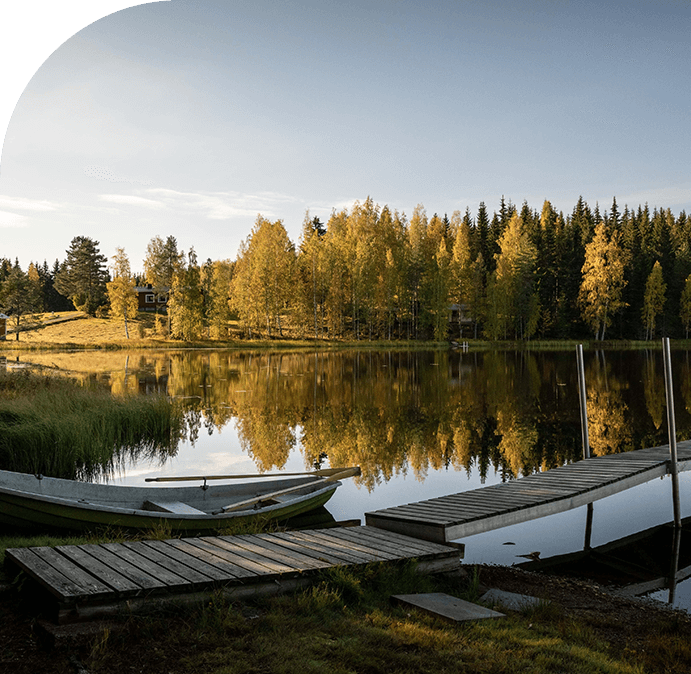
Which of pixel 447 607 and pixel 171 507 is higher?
pixel 171 507

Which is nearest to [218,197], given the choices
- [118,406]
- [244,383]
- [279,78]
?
[244,383]

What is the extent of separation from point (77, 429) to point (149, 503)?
453cm

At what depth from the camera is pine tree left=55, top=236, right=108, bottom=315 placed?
7762 centimetres

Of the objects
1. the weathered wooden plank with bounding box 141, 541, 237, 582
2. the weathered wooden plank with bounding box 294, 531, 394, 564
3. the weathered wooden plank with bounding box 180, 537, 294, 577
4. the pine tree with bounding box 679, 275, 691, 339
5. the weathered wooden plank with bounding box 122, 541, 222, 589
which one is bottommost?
the weathered wooden plank with bounding box 294, 531, 394, 564

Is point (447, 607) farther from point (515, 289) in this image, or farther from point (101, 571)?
point (515, 289)

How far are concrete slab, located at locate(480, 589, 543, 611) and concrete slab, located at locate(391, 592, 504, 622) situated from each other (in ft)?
1.89

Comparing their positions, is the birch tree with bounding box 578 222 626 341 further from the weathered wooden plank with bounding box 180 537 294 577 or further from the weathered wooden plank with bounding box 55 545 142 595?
the weathered wooden plank with bounding box 55 545 142 595

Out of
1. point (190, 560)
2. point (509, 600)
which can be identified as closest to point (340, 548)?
point (190, 560)

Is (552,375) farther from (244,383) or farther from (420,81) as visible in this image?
(420,81)

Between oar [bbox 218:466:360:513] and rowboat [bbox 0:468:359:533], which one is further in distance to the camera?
oar [bbox 218:466:360:513]

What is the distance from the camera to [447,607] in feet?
17.5

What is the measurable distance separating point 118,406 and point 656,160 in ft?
49.0

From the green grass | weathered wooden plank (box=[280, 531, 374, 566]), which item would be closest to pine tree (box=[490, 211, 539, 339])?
weathered wooden plank (box=[280, 531, 374, 566])

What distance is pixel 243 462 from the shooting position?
49.4ft
